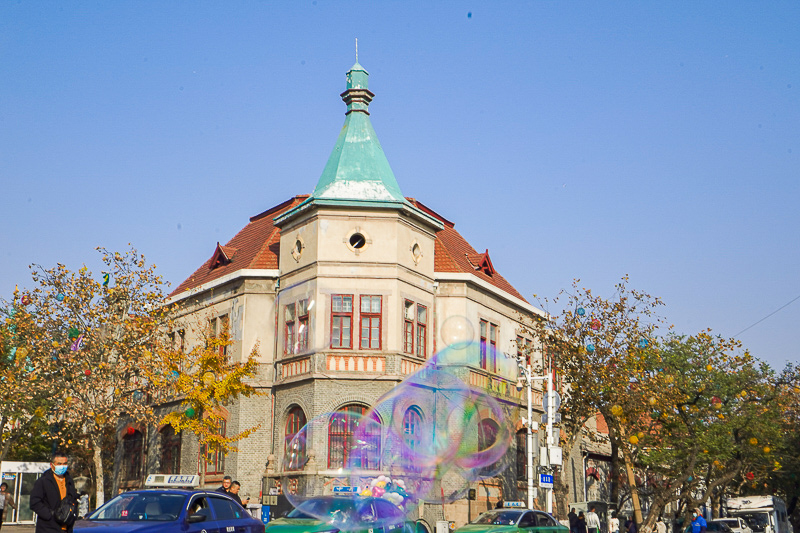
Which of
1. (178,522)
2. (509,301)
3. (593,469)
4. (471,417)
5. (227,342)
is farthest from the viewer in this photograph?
(593,469)

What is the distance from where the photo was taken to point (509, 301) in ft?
143

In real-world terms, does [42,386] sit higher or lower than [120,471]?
higher

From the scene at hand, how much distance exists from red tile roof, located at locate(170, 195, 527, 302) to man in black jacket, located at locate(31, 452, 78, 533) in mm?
25941

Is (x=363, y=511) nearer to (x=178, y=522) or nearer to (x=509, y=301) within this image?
(x=178, y=522)

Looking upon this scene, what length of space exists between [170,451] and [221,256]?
9.59m

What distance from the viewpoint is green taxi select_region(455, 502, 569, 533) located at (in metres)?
21.8

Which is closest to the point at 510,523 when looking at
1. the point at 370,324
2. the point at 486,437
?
the point at 486,437

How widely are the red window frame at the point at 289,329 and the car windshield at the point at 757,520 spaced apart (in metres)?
26.4

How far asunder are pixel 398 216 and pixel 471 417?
1090 centimetres

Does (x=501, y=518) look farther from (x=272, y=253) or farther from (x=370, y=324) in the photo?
(x=272, y=253)

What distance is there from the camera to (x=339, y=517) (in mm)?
18266

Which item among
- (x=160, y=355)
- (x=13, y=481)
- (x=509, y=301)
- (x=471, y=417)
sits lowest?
(x=13, y=481)

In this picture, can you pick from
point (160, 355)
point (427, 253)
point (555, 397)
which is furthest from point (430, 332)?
point (160, 355)

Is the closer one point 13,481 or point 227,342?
point 227,342
